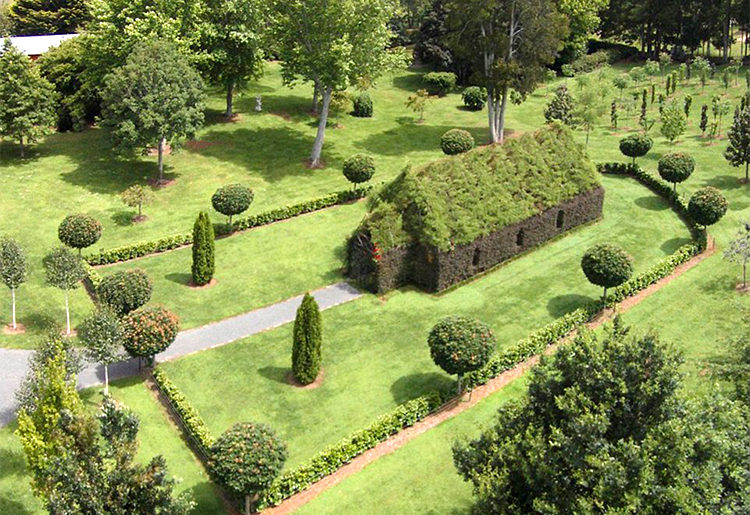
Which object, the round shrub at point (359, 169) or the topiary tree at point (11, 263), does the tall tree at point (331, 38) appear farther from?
the topiary tree at point (11, 263)

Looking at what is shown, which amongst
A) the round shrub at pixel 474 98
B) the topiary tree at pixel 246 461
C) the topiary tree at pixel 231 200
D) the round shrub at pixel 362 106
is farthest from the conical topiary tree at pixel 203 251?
the round shrub at pixel 474 98

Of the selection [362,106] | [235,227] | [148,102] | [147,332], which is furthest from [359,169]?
[147,332]

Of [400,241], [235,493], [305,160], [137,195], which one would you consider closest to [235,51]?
[305,160]

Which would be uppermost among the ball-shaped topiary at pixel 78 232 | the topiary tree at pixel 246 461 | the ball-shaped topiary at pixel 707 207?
the ball-shaped topiary at pixel 707 207

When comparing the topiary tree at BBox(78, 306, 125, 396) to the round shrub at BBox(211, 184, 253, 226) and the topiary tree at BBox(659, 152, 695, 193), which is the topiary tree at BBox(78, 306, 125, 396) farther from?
the topiary tree at BBox(659, 152, 695, 193)

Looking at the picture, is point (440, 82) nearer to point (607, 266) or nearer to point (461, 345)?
point (607, 266)
